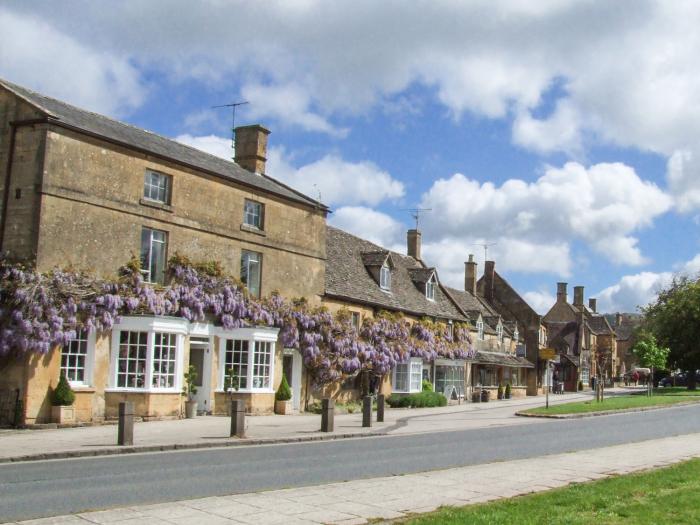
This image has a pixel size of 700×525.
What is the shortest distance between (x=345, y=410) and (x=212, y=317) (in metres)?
8.56

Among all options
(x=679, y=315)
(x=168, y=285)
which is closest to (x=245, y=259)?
(x=168, y=285)

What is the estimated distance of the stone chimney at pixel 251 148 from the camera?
3638 cm

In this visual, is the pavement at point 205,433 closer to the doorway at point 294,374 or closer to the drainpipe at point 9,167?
the doorway at point 294,374

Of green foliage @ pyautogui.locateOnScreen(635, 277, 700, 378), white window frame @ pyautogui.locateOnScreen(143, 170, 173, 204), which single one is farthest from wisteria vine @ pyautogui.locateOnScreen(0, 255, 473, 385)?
green foliage @ pyautogui.locateOnScreen(635, 277, 700, 378)

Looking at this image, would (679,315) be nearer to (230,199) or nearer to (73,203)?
(230,199)

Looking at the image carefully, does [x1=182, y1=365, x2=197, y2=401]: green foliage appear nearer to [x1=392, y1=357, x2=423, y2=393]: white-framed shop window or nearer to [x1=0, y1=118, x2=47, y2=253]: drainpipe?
[x1=0, y1=118, x2=47, y2=253]: drainpipe

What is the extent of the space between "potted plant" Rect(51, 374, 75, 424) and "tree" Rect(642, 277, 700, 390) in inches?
2090

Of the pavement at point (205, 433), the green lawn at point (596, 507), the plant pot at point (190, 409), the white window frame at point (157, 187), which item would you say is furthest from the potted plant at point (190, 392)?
the green lawn at point (596, 507)

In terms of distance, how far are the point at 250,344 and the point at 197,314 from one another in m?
3.02

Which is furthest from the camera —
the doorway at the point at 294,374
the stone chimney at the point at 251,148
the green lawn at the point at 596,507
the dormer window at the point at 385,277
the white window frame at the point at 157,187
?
the dormer window at the point at 385,277

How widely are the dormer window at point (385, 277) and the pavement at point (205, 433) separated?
29.4 feet

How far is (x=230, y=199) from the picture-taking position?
98.5ft

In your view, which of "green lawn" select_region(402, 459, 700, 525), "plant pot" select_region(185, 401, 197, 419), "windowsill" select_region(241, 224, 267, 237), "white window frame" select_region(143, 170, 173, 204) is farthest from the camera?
"windowsill" select_region(241, 224, 267, 237)

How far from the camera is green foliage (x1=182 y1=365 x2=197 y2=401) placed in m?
27.1
